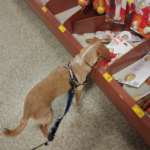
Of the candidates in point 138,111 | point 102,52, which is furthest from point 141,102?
point 102,52

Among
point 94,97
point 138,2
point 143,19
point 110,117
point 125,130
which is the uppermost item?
point 138,2

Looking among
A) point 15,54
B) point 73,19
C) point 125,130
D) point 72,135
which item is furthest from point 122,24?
point 15,54

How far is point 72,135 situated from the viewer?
4.42ft

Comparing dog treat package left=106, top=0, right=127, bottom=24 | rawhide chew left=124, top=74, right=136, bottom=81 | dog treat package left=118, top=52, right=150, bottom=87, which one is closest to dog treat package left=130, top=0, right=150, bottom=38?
dog treat package left=106, top=0, right=127, bottom=24

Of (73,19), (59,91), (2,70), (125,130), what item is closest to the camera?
(59,91)

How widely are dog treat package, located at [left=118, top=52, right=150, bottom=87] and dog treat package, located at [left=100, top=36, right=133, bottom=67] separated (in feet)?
0.61

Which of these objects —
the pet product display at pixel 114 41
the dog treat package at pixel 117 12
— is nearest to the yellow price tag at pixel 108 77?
the pet product display at pixel 114 41

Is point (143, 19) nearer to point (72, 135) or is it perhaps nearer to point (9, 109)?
point (72, 135)

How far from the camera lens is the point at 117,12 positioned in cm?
130

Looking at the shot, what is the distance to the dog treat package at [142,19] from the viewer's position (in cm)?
119

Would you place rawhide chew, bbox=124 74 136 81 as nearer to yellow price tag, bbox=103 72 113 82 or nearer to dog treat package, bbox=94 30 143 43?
yellow price tag, bbox=103 72 113 82

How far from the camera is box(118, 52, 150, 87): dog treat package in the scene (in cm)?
107

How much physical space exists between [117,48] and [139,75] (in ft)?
1.17

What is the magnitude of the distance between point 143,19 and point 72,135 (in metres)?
1.32
